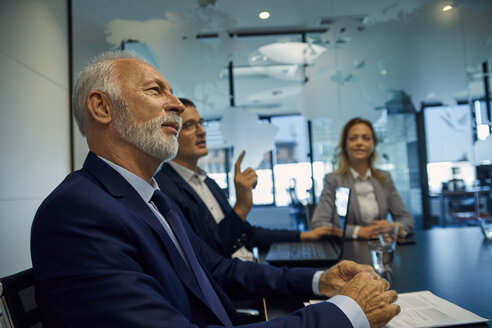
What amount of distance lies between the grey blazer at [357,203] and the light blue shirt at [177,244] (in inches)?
42.3

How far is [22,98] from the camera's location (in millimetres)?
3043

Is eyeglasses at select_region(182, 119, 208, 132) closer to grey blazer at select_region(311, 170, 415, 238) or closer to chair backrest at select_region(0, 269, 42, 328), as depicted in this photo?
grey blazer at select_region(311, 170, 415, 238)

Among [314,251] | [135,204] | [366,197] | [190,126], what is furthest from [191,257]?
[366,197]

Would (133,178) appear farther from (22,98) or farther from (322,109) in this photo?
(322,109)

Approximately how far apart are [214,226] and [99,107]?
1.02m

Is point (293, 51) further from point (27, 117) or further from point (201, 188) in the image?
point (27, 117)

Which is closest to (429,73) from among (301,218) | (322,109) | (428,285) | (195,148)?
(322,109)

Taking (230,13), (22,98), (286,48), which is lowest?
(22,98)

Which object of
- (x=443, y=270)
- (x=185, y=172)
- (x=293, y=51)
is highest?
(x=293, y=51)

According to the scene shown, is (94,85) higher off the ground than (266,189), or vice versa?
(94,85)

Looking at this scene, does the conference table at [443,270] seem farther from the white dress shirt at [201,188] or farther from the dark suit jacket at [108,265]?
the white dress shirt at [201,188]

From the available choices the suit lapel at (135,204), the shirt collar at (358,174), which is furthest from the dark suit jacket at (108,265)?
the shirt collar at (358,174)

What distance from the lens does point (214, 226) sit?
6.23 ft

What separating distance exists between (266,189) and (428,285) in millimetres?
3119
